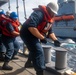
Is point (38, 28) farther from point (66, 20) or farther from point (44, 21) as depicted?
point (66, 20)

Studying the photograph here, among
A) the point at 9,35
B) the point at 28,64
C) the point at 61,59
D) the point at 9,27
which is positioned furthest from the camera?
the point at 28,64

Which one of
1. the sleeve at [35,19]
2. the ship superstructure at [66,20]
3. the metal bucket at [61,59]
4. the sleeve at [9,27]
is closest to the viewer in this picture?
the sleeve at [35,19]

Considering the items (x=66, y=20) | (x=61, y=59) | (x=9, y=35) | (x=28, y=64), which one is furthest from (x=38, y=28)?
(x=66, y=20)

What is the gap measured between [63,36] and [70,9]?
5925 millimetres

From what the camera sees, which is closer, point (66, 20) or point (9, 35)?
point (9, 35)

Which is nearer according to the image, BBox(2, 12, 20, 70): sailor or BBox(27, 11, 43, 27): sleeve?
BBox(27, 11, 43, 27): sleeve

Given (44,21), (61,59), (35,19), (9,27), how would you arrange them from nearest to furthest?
(35,19), (44,21), (61,59), (9,27)

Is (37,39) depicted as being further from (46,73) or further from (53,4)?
(46,73)

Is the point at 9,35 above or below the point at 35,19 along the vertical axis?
below

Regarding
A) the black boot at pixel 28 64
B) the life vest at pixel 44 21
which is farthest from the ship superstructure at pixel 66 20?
the life vest at pixel 44 21

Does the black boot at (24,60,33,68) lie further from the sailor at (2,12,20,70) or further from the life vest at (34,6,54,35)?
the life vest at (34,6,54,35)

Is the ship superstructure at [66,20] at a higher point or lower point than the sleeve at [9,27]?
higher

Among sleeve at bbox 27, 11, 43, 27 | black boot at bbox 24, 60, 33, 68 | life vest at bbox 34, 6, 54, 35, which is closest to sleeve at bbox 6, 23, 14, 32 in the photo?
black boot at bbox 24, 60, 33, 68

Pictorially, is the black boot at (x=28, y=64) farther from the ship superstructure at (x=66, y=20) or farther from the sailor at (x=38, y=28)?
the ship superstructure at (x=66, y=20)
